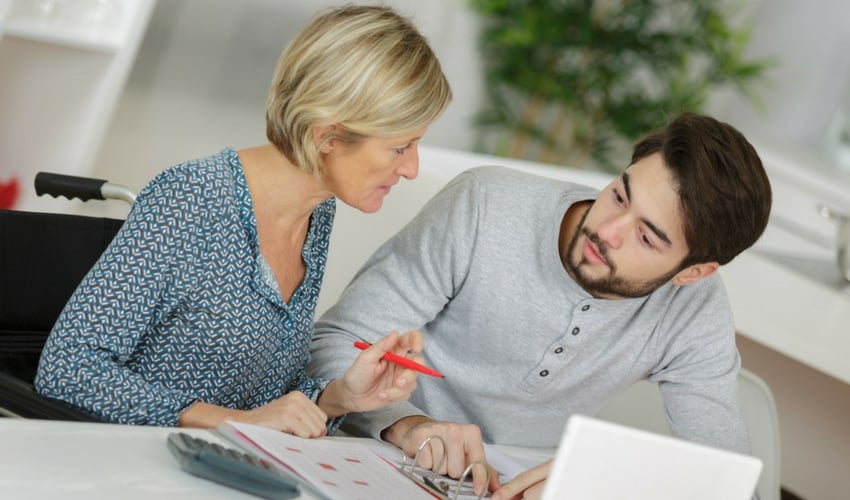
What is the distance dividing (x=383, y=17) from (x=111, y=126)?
1.88 m

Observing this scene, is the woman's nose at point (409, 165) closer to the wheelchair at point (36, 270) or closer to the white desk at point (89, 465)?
the wheelchair at point (36, 270)

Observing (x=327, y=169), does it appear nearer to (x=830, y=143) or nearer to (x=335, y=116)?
(x=335, y=116)

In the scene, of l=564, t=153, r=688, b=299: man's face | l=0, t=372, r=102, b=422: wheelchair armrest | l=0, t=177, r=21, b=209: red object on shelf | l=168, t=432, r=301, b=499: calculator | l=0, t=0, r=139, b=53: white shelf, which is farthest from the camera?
l=0, t=177, r=21, b=209: red object on shelf

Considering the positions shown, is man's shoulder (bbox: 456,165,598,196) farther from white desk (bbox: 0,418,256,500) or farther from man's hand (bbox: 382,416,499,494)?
white desk (bbox: 0,418,256,500)

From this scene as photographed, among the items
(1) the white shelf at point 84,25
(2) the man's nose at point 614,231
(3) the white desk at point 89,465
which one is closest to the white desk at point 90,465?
(3) the white desk at point 89,465

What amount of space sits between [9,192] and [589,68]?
2730 millimetres

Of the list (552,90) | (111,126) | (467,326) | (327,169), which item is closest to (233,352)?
(327,169)

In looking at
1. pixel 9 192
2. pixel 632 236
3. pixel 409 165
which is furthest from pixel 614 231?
pixel 9 192

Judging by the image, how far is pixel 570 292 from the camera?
179 centimetres

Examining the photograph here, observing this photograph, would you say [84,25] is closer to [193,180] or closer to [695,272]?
[193,180]

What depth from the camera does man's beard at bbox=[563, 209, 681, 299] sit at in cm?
170

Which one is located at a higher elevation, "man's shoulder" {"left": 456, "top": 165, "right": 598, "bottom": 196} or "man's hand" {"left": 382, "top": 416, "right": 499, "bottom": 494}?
"man's shoulder" {"left": 456, "top": 165, "right": 598, "bottom": 196}

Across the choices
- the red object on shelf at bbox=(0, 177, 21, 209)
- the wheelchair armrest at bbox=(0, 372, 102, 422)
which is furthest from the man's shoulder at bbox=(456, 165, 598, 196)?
the red object on shelf at bbox=(0, 177, 21, 209)

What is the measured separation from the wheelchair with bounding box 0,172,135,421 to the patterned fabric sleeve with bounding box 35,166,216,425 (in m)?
0.16
